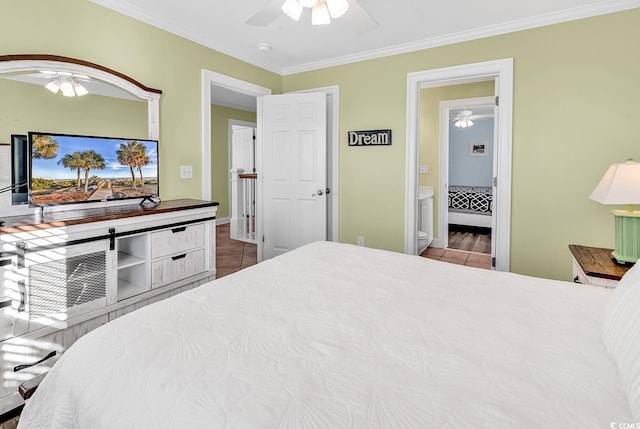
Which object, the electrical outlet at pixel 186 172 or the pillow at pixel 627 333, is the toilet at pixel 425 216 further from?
the pillow at pixel 627 333

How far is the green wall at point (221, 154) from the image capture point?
6598 millimetres

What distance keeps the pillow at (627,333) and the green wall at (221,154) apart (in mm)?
6368

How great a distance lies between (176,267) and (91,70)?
1554 millimetres

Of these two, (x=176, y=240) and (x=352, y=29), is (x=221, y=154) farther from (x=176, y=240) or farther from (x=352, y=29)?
(x=176, y=240)

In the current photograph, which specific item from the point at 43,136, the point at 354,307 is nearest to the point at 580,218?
the point at 354,307

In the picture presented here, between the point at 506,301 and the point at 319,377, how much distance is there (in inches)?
35.3

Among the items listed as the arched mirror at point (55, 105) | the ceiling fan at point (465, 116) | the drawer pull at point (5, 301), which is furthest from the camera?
the ceiling fan at point (465, 116)

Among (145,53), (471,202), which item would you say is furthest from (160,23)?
(471,202)

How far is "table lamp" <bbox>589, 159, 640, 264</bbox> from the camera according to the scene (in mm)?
1864

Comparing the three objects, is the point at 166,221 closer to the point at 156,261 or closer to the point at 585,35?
the point at 156,261

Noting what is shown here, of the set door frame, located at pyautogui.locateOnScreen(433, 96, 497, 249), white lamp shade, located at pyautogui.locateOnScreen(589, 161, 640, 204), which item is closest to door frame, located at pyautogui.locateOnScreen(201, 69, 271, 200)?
white lamp shade, located at pyautogui.locateOnScreen(589, 161, 640, 204)

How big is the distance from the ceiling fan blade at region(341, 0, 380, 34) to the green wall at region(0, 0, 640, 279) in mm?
1439

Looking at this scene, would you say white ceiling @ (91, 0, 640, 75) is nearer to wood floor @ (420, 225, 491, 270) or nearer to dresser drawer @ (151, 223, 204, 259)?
dresser drawer @ (151, 223, 204, 259)

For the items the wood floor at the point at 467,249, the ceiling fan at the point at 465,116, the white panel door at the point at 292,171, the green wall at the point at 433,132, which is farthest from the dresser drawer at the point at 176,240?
the ceiling fan at the point at 465,116
